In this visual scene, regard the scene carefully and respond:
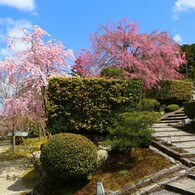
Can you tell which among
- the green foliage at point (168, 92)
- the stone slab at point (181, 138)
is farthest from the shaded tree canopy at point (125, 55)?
the stone slab at point (181, 138)

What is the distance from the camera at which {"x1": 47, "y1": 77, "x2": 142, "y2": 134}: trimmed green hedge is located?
9.87 metres

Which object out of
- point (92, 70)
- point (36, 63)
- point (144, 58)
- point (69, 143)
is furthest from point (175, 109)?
point (69, 143)

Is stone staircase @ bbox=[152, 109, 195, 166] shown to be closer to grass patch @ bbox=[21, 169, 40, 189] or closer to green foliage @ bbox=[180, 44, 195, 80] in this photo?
grass patch @ bbox=[21, 169, 40, 189]

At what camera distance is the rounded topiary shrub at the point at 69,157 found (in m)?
7.51

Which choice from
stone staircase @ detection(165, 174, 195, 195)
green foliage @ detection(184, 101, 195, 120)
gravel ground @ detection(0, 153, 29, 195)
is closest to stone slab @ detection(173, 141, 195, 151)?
stone staircase @ detection(165, 174, 195, 195)

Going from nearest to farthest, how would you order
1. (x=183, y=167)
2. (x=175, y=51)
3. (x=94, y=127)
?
1. (x=183, y=167)
2. (x=94, y=127)
3. (x=175, y=51)

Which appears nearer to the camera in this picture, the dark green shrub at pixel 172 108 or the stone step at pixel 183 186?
the stone step at pixel 183 186

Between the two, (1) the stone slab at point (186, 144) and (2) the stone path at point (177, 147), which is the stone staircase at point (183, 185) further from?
(1) the stone slab at point (186, 144)

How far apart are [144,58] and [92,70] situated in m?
3.25

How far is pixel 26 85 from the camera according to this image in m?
12.6

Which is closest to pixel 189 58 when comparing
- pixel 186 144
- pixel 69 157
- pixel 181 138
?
pixel 181 138

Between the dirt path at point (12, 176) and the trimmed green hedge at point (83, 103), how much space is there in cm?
200

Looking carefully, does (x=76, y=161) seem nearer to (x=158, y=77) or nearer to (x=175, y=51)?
(x=158, y=77)

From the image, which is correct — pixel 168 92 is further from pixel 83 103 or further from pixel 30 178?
pixel 30 178
